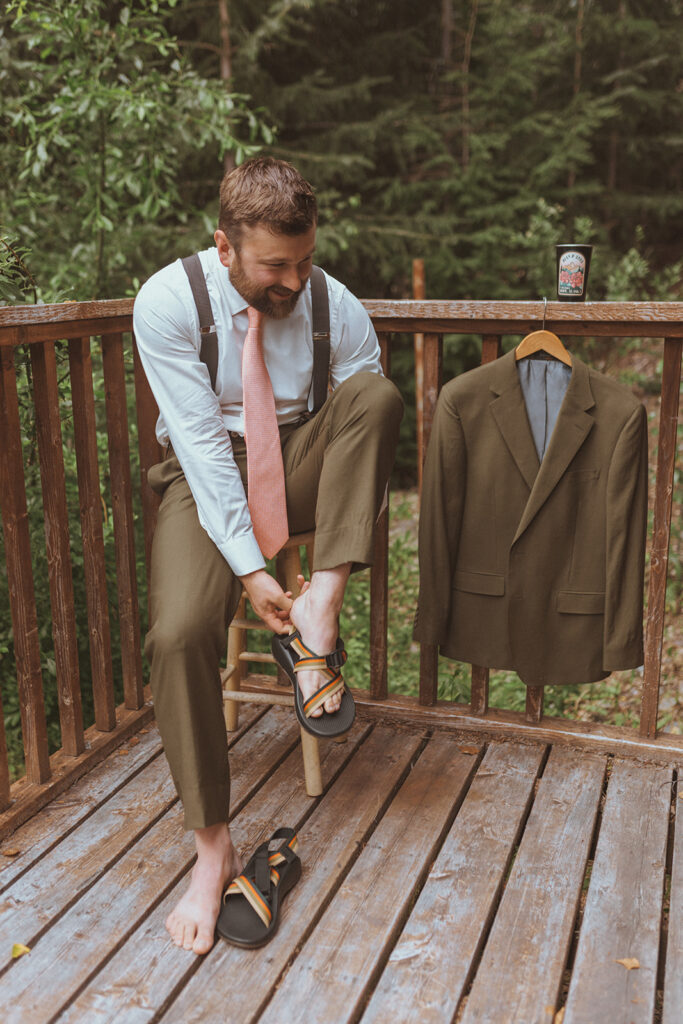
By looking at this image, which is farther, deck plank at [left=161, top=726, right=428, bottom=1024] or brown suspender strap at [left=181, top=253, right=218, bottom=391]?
brown suspender strap at [left=181, top=253, right=218, bottom=391]

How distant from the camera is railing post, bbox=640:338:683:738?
2154mm

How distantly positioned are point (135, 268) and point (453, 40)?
4001 mm

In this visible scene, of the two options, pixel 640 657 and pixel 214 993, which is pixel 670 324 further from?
pixel 214 993

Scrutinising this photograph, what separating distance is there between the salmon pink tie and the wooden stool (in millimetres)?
103

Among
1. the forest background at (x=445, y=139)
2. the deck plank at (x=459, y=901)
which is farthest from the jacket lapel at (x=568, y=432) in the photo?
the forest background at (x=445, y=139)

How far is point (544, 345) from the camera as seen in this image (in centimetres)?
212

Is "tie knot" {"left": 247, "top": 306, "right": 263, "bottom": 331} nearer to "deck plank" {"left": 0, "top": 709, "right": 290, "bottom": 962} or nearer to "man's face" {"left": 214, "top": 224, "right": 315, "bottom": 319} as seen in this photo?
"man's face" {"left": 214, "top": 224, "right": 315, "bottom": 319}

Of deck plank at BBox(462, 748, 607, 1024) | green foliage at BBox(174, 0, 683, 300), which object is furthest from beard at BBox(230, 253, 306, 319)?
green foliage at BBox(174, 0, 683, 300)

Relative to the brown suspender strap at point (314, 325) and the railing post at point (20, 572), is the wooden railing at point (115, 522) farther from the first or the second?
the brown suspender strap at point (314, 325)

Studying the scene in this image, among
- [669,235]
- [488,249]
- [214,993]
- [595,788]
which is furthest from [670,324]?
[669,235]

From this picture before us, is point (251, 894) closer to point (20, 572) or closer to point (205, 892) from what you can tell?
point (205, 892)

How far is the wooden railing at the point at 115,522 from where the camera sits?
6.64 feet

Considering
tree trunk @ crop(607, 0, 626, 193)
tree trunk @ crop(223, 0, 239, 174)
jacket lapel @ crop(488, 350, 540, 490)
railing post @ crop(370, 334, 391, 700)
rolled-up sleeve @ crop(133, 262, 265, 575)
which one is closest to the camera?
rolled-up sleeve @ crop(133, 262, 265, 575)

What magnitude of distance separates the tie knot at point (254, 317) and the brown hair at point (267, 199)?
173 mm
